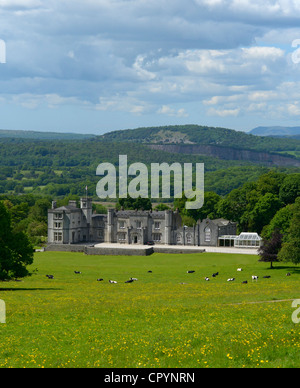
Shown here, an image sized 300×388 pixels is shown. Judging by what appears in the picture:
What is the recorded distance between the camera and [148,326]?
3027 cm

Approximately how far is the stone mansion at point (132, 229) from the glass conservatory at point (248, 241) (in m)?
1.60

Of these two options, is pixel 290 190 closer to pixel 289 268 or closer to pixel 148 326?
pixel 289 268

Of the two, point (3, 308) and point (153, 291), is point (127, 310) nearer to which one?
point (3, 308)

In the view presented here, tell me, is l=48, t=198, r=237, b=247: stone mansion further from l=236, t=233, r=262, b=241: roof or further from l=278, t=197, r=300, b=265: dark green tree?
l=278, t=197, r=300, b=265: dark green tree

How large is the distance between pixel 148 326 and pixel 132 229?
78.2 meters

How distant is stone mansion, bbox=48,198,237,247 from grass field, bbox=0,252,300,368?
48.7 metres

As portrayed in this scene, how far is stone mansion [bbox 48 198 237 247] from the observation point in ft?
344

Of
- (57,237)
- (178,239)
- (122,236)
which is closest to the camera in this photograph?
(178,239)

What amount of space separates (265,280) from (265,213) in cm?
4920

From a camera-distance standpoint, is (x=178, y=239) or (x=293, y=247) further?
(x=178, y=239)

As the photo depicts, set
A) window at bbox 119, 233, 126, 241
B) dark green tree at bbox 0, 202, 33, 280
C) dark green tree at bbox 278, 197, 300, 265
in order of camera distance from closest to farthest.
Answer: dark green tree at bbox 0, 202, 33, 280 → dark green tree at bbox 278, 197, 300, 265 → window at bbox 119, 233, 126, 241
